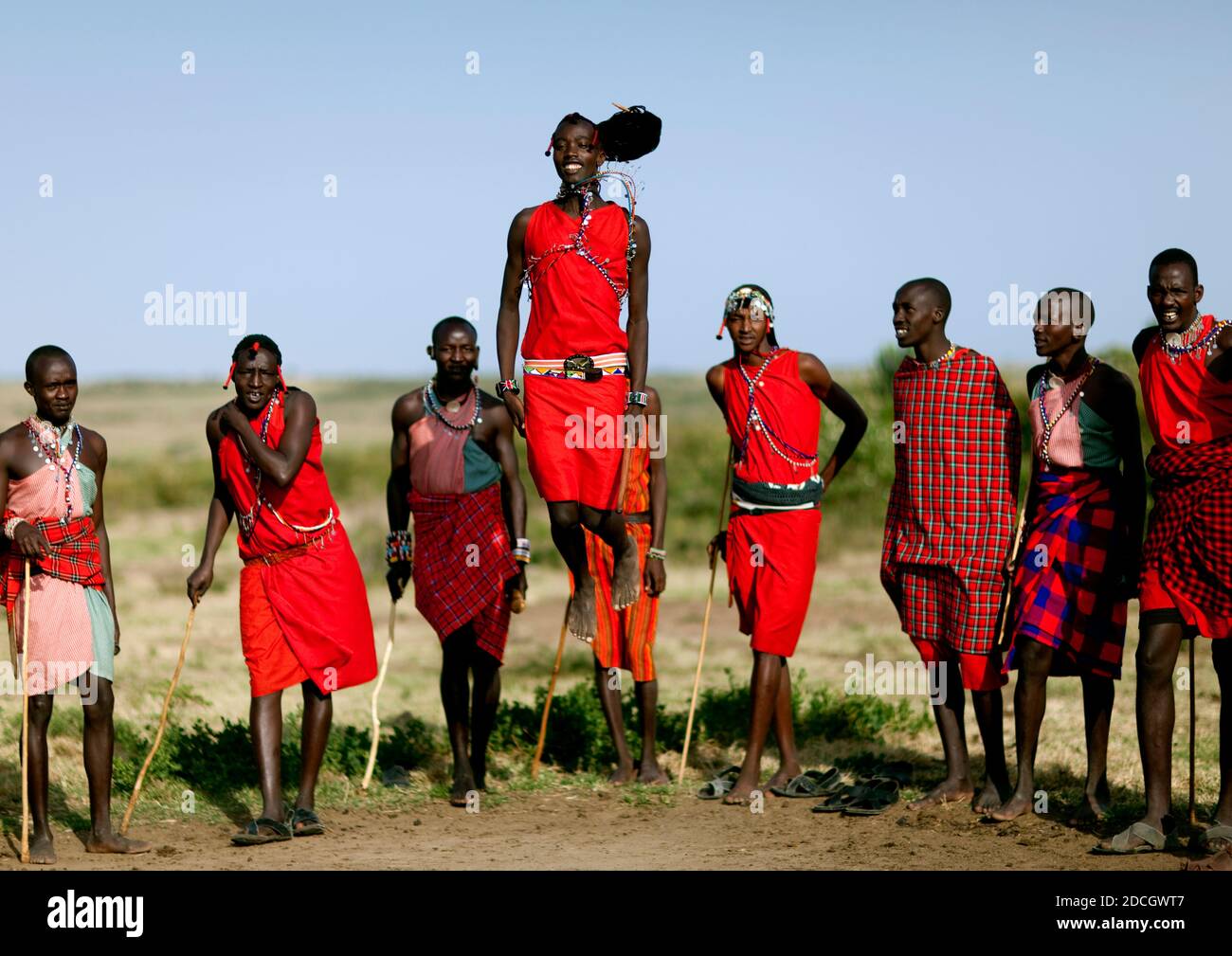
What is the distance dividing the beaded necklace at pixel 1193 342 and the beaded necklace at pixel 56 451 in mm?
4961

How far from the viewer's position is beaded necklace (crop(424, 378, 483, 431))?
28.5 ft

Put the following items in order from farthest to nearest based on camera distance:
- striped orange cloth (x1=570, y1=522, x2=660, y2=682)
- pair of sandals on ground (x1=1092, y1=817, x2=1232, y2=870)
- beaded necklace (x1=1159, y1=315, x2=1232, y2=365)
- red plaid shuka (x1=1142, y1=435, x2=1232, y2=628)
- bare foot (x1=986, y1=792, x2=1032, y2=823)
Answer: striped orange cloth (x1=570, y1=522, x2=660, y2=682) → bare foot (x1=986, y1=792, x2=1032, y2=823) → beaded necklace (x1=1159, y1=315, x2=1232, y2=365) → red plaid shuka (x1=1142, y1=435, x2=1232, y2=628) → pair of sandals on ground (x1=1092, y1=817, x2=1232, y2=870)

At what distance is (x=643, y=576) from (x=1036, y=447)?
246 centimetres

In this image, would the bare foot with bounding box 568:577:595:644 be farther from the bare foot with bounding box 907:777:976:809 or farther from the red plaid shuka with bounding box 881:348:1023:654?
the bare foot with bounding box 907:777:976:809

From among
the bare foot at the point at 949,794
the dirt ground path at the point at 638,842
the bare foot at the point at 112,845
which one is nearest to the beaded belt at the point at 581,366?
the dirt ground path at the point at 638,842

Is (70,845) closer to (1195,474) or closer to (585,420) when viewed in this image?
(585,420)

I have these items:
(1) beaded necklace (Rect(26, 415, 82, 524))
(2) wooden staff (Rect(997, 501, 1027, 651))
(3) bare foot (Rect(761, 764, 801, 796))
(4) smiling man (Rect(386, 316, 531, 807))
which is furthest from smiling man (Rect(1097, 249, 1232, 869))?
(1) beaded necklace (Rect(26, 415, 82, 524))

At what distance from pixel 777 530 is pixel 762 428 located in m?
0.56

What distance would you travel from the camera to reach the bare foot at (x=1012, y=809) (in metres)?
7.55

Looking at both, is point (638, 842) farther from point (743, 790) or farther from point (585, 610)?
point (585, 610)

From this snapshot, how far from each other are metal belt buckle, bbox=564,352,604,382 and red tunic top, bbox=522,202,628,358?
0.03m

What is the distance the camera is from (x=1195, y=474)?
271 inches

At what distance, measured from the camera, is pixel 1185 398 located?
6.93 metres

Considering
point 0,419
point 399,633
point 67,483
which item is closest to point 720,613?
point 399,633
